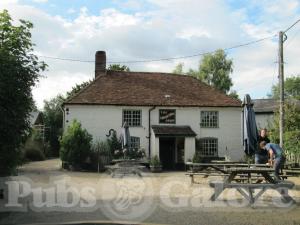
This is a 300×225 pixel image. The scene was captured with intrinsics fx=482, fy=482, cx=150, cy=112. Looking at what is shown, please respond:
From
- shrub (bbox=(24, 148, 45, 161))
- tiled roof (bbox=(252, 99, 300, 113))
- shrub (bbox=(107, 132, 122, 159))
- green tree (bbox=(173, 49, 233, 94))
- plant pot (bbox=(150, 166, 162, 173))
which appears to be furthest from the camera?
green tree (bbox=(173, 49, 233, 94))

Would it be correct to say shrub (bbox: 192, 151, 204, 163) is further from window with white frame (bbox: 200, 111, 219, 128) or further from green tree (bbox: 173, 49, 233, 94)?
green tree (bbox: 173, 49, 233, 94)

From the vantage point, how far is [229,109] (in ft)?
116

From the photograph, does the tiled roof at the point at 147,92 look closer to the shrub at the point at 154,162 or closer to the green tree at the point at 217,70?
the shrub at the point at 154,162

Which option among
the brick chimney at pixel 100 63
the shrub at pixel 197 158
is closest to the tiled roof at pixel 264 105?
the shrub at pixel 197 158

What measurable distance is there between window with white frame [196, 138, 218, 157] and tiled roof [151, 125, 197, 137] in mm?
1528

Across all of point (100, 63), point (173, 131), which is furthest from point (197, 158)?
point (100, 63)

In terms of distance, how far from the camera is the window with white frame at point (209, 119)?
34.8 metres

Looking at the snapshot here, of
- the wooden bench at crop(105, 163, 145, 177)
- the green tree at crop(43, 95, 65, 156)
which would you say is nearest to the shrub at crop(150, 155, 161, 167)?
the wooden bench at crop(105, 163, 145, 177)

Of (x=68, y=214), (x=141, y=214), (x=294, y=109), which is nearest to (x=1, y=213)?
(x=68, y=214)

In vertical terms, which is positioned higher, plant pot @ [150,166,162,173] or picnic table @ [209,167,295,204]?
picnic table @ [209,167,295,204]

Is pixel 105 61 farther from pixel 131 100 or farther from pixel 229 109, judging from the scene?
pixel 229 109

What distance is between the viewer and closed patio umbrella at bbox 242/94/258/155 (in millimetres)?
15281

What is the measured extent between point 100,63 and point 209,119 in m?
9.32

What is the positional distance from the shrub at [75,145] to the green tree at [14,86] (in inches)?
654
